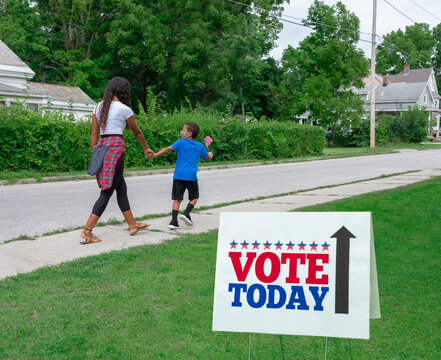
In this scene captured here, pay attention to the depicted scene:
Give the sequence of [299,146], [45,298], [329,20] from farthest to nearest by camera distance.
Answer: [329,20], [299,146], [45,298]

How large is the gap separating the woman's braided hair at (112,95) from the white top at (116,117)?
46 mm

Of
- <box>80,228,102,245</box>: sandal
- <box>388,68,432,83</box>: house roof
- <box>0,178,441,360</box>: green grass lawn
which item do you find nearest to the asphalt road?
<box>80,228,102,245</box>: sandal

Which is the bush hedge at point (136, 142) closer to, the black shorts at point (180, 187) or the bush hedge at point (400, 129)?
the black shorts at point (180, 187)

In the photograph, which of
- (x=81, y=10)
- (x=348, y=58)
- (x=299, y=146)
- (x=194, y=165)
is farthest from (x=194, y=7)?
(x=194, y=165)

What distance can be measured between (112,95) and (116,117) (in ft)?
0.97

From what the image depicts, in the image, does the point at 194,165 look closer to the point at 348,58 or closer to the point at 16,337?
the point at 16,337

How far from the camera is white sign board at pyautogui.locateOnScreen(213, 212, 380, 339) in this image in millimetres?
2461

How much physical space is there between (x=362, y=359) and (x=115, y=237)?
413 cm

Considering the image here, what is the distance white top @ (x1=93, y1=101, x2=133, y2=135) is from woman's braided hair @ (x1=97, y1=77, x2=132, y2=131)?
5 cm

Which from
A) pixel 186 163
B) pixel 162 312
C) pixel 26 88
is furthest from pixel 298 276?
pixel 26 88

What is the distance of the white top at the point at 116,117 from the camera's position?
6.01 metres

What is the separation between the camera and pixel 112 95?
6.09 metres

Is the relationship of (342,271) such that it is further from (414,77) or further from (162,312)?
(414,77)

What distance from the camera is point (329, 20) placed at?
38531 millimetres
